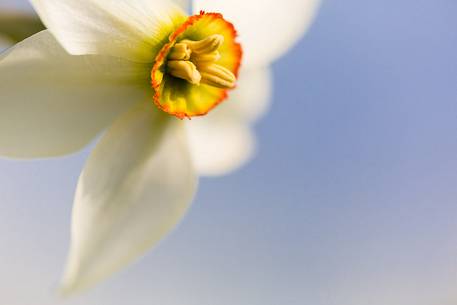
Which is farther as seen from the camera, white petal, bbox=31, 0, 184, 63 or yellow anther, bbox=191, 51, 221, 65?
yellow anther, bbox=191, 51, 221, 65

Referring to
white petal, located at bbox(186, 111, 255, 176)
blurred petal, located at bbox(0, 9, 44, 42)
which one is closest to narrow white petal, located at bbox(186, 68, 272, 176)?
white petal, located at bbox(186, 111, 255, 176)

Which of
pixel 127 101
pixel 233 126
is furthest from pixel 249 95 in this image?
pixel 127 101

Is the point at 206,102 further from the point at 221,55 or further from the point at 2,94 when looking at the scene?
the point at 2,94

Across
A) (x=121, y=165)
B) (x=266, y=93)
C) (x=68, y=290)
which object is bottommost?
(x=68, y=290)

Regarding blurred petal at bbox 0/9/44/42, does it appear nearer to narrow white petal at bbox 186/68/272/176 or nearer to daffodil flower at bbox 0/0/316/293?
daffodil flower at bbox 0/0/316/293

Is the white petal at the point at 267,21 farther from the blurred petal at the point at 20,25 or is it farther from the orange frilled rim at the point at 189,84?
the blurred petal at the point at 20,25

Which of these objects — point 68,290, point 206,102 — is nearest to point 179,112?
point 206,102

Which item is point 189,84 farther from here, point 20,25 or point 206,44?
point 20,25
